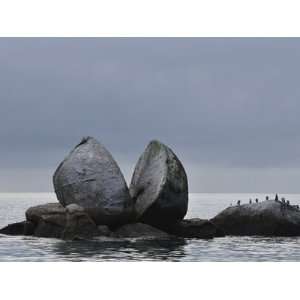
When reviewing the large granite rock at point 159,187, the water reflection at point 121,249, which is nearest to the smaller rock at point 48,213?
the water reflection at point 121,249

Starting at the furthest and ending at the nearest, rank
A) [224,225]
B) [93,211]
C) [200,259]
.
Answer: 1. [224,225]
2. [93,211]
3. [200,259]

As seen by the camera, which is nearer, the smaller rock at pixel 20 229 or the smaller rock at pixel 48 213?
the smaller rock at pixel 48 213

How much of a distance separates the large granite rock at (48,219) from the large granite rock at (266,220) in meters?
11.1

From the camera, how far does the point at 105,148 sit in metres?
38.9

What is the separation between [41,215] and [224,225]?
11.7 m

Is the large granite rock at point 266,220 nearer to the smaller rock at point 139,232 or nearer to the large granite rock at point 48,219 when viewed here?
the smaller rock at point 139,232

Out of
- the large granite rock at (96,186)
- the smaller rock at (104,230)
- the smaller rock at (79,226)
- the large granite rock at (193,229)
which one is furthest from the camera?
the large granite rock at (193,229)

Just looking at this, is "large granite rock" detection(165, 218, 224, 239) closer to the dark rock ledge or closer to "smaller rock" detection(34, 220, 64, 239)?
the dark rock ledge

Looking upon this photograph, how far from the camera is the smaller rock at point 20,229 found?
39.6m

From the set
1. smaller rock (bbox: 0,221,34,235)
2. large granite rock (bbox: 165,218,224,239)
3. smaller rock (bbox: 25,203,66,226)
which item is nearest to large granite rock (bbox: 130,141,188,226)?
large granite rock (bbox: 165,218,224,239)

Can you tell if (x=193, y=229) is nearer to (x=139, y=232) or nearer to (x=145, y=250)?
(x=139, y=232)

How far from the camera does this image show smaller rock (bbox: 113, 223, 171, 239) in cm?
3672
